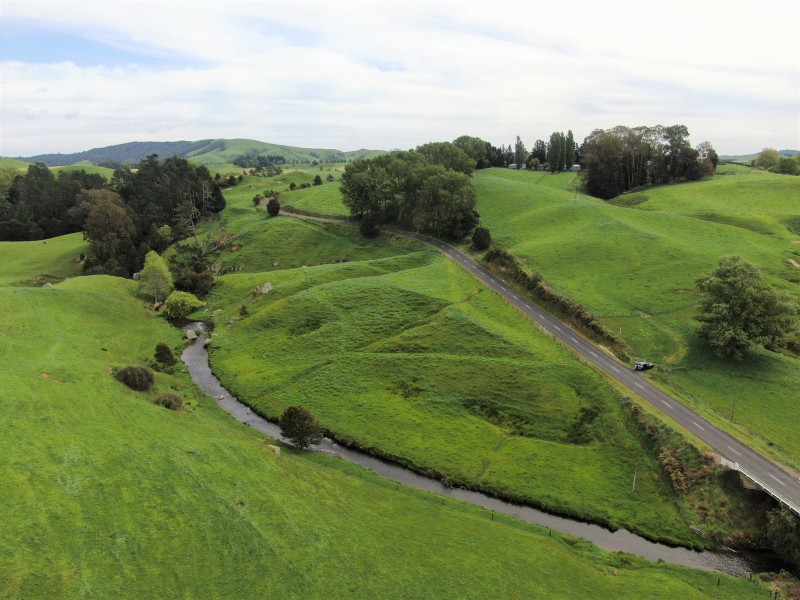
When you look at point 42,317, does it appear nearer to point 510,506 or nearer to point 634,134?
point 510,506

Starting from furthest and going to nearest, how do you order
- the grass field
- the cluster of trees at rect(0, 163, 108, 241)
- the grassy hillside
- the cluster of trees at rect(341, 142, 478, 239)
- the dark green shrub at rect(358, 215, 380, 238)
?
1. the cluster of trees at rect(0, 163, 108, 241)
2. the dark green shrub at rect(358, 215, 380, 238)
3. the cluster of trees at rect(341, 142, 478, 239)
4. the grassy hillside
5. the grass field

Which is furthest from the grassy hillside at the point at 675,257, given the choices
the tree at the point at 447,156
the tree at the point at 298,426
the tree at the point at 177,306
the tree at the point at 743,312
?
the tree at the point at 177,306

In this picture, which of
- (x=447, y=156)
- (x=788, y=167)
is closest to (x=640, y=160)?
(x=788, y=167)

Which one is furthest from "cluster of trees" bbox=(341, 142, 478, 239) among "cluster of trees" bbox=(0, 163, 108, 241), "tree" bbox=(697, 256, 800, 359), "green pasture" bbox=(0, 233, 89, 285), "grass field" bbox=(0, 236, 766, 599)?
"cluster of trees" bbox=(0, 163, 108, 241)

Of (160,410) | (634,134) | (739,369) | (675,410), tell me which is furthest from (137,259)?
(634,134)

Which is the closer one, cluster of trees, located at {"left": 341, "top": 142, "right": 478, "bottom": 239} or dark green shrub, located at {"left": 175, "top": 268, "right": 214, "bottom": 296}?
dark green shrub, located at {"left": 175, "top": 268, "right": 214, "bottom": 296}

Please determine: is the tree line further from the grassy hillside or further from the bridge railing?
the bridge railing
